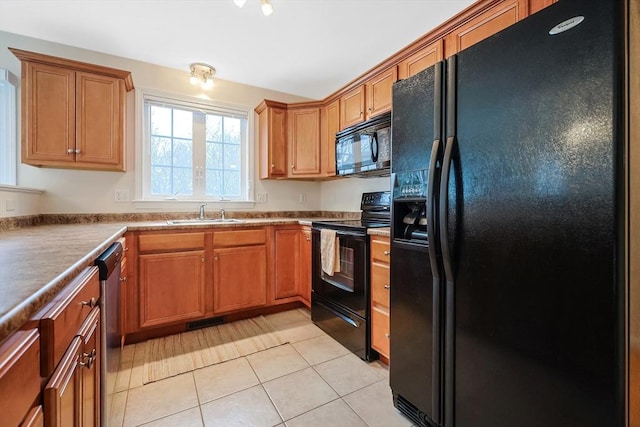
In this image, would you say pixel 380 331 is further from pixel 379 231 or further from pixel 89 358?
pixel 89 358

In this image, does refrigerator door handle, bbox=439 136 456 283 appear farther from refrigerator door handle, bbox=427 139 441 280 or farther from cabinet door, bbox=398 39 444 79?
cabinet door, bbox=398 39 444 79

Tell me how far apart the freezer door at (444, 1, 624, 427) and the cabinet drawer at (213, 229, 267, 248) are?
73.9 inches

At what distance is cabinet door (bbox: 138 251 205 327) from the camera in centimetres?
224

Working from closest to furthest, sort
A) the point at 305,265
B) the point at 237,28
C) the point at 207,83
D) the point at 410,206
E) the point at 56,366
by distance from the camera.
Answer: the point at 56,366
the point at 410,206
the point at 237,28
the point at 305,265
the point at 207,83

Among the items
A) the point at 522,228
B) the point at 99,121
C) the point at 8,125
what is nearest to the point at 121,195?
the point at 99,121

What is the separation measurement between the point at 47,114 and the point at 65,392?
237cm

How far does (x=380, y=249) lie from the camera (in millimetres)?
1867

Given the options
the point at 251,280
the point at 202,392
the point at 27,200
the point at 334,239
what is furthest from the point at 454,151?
the point at 27,200

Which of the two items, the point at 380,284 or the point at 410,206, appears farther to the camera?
the point at 380,284

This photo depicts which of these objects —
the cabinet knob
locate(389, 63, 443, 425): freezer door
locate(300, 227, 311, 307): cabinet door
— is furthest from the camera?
locate(300, 227, 311, 307): cabinet door

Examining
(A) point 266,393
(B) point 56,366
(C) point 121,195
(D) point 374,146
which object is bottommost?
(A) point 266,393

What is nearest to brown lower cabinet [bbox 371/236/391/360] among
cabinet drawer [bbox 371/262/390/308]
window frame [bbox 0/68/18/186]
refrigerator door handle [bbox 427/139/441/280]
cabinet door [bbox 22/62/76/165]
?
cabinet drawer [bbox 371/262/390/308]

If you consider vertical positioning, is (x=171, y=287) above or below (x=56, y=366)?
below

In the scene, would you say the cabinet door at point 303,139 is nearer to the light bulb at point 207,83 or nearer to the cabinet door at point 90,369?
the light bulb at point 207,83
